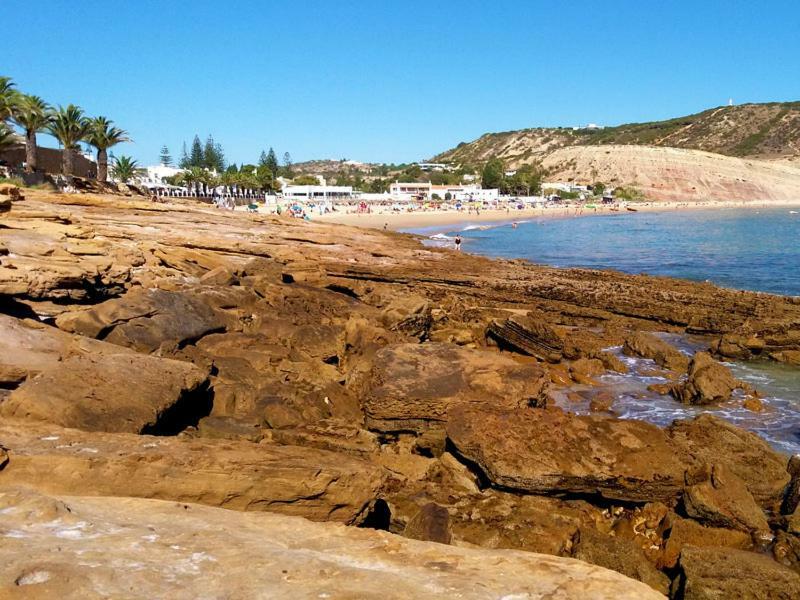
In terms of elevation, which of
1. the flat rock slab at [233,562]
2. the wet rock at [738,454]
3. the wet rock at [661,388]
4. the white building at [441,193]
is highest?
the white building at [441,193]

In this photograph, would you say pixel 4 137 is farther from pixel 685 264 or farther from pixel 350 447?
pixel 685 264

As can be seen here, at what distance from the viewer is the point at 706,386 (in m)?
11.9

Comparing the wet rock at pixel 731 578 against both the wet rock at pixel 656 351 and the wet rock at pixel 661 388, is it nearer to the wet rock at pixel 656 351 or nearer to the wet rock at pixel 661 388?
the wet rock at pixel 661 388

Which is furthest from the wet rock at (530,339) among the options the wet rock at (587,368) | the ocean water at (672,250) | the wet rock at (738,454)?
the ocean water at (672,250)

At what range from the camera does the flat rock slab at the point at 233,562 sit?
3.58 metres

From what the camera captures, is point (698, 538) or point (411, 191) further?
point (411, 191)

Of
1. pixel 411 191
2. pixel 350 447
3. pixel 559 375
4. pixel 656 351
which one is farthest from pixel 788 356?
pixel 411 191

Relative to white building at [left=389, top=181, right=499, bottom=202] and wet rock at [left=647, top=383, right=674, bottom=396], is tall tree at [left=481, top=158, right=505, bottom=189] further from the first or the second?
wet rock at [left=647, top=383, right=674, bottom=396]

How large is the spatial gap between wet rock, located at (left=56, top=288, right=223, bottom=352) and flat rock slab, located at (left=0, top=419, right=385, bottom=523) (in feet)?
13.9

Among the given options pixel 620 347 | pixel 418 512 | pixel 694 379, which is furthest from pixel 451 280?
pixel 418 512

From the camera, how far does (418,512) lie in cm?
654

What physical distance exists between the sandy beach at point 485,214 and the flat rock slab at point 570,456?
147ft

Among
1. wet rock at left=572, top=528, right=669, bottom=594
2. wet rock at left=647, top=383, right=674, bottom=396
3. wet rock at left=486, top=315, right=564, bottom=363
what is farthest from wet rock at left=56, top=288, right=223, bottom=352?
wet rock at left=647, top=383, right=674, bottom=396

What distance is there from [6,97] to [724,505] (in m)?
38.4
